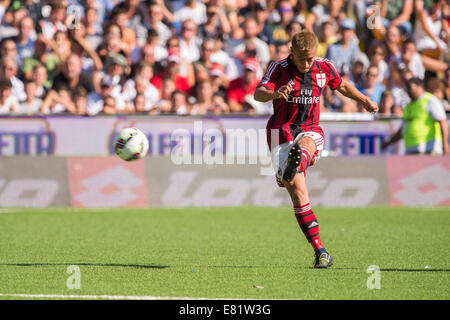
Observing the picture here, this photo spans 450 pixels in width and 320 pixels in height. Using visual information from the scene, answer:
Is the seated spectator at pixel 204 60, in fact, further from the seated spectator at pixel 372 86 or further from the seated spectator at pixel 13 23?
the seated spectator at pixel 13 23

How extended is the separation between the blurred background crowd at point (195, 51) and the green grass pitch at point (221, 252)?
2.55 m

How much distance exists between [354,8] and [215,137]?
595cm

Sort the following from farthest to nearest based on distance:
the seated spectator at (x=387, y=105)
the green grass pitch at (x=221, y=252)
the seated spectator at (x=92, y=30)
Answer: the seated spectator at (x=92, y=30)
the seated spectator at (x=387, y=105)
the green grass pitch at (x=221, y=252)

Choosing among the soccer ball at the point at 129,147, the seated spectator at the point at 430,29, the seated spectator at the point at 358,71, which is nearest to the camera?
the soccer ball at the point at 129,147

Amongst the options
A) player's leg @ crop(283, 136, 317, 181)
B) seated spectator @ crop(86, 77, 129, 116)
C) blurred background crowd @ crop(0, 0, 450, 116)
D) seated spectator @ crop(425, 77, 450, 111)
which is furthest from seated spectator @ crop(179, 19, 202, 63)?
player's leg @ crop(283, 136, 317, 181)

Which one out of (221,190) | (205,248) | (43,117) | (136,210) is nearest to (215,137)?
(221,190)

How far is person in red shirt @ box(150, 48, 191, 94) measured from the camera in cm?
1708

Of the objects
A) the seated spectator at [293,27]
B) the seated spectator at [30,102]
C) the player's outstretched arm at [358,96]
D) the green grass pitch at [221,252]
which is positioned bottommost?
the green grass pitch at [221,252]

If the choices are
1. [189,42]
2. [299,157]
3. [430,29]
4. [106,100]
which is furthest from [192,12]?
[299,157]

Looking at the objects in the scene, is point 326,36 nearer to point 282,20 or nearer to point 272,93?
point 282,20

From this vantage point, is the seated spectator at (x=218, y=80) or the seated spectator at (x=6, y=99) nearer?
the seated spectator at (x=6, y=99)

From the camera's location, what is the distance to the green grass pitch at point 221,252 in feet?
24.0

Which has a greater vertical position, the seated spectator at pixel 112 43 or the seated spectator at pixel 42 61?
the seated spectator at pixel 112 43

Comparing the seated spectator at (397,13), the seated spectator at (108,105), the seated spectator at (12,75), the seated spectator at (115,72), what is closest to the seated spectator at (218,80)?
the seated spectator at (115,72)
